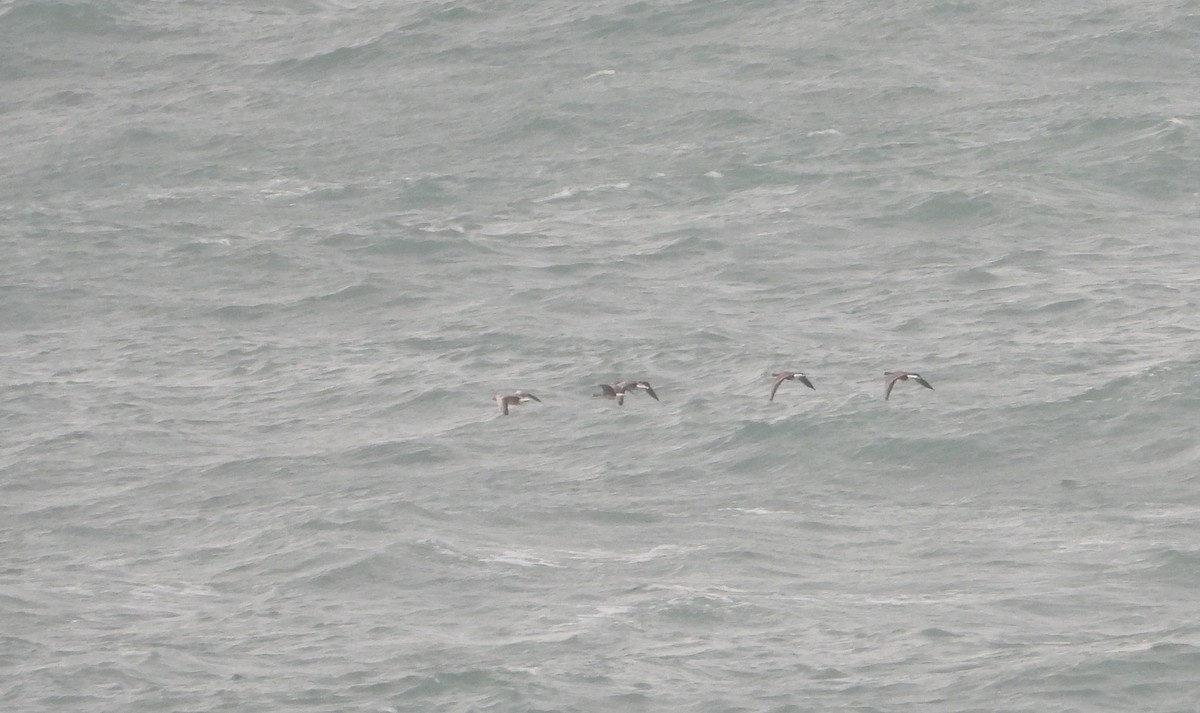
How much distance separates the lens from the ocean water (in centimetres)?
5422

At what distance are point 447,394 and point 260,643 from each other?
16426 mm

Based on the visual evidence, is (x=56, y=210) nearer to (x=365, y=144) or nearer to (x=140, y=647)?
(x=365, y=144)

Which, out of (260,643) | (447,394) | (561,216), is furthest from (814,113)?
(260,643)

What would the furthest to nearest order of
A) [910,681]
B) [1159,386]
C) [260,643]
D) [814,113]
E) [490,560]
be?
[814,113], [1159,386], [490,560], [260,643], [910,681]

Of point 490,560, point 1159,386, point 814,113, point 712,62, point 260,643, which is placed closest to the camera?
point 260,643

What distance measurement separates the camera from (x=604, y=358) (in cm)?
7119

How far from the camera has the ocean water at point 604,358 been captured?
54.2 m

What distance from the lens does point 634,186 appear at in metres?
86.9

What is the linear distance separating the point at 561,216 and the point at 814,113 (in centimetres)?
1216

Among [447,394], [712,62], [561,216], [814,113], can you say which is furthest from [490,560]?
[712,62]

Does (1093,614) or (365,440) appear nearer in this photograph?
(1093,614)

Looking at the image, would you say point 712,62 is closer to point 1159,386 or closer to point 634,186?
point 634,186

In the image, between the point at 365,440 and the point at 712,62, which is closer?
the point at 365,440

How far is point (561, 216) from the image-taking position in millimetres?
84938
